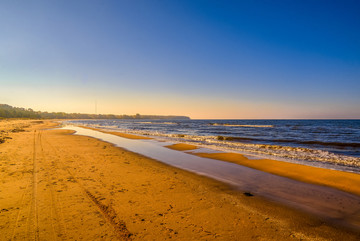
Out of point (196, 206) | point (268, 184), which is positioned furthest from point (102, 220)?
point (268, 184)

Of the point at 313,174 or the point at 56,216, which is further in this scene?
the point at 313,174

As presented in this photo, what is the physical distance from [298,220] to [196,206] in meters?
2.58

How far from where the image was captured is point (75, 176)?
7.84 metres

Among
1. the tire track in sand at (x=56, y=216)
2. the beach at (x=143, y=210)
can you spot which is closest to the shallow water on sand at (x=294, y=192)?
the beach at (x=143, y=210)

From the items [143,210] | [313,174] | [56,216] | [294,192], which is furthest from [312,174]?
[56,216]

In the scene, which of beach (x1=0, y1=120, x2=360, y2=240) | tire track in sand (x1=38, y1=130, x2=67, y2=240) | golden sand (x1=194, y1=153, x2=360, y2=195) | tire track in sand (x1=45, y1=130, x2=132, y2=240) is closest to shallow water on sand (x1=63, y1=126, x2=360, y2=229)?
beach (x1=0, y1=120, x2=360, y2=240)

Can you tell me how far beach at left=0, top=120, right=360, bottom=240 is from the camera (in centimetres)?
396

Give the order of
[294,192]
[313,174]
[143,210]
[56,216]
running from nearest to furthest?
[56,216], [143,210], [294,192], [313,174]

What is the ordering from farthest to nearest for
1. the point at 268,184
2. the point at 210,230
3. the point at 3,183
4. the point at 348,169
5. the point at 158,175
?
1. the point at 348,169
2. the point at 158,175
3. the point at 268,184
4. the point at 3,183
5. the point at 210,230

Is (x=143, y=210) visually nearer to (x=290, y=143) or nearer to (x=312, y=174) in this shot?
(x=312, y=174)

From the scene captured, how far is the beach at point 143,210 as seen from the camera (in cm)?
396

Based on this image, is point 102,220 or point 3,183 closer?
point 102,220

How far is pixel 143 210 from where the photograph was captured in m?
5.00

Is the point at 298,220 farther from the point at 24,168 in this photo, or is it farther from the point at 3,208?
the point at 24,168
